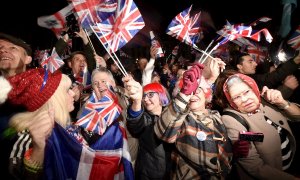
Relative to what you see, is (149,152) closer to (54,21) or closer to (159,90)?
(159,90)

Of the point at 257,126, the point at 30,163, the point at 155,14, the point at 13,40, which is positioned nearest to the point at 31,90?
the point at 30,163

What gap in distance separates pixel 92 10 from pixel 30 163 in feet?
7.91

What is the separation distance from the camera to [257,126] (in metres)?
2.89

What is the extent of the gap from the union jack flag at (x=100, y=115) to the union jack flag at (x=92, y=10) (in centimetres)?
116

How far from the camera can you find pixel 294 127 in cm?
399

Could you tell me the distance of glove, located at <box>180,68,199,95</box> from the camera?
2.29m

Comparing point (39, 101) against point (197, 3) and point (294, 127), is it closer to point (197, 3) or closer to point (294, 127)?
point (294, 127)

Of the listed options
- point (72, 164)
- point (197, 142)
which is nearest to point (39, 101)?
point (72, 164)

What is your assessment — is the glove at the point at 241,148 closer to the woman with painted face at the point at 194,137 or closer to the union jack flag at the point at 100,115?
the woman with painted face at the point at 194,137

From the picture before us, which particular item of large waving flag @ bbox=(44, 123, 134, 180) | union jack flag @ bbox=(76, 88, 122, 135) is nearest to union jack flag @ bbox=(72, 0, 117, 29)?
union jack flag @ bbox=(76, 88, 122, 135)

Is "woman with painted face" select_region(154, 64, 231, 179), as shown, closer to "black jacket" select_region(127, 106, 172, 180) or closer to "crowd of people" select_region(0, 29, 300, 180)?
"crowd of people" select_region(0, 29, 300, 180)

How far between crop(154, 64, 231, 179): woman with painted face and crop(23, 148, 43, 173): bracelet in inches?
46.4

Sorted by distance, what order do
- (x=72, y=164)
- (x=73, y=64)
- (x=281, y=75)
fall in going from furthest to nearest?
(x=73, y=64), (x=281, y=75), (x=72, y=164)

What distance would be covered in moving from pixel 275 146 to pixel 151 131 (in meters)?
1.50
